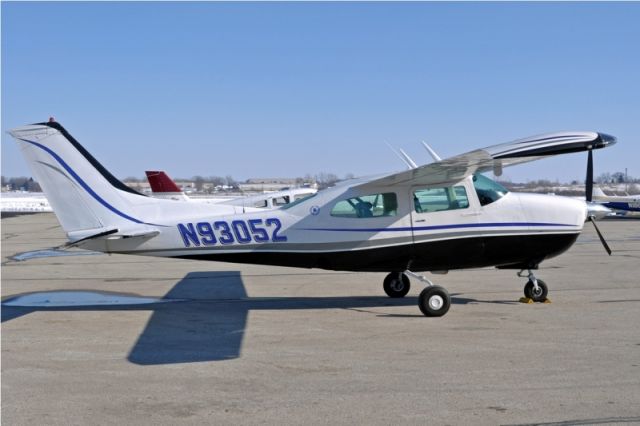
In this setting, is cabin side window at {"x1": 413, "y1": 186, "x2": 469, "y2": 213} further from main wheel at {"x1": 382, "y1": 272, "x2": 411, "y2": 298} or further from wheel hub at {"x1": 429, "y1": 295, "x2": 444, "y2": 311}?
main wheel at {"x1": 382, "y1": 272, "x2": 411, "y2": 298}

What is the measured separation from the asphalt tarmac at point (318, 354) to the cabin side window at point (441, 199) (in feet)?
5.25

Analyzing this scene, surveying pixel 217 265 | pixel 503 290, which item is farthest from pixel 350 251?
pixel 217 265

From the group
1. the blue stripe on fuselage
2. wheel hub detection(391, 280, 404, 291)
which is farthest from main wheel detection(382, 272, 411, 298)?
the blue stripe on fuselage

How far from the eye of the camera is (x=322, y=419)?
5.75 m

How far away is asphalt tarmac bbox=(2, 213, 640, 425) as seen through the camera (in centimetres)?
602

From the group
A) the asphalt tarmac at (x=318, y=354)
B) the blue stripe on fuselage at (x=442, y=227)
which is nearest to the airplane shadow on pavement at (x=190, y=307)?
the asphalt tarmac at (x=318, y=354)

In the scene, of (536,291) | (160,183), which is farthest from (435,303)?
(160,183)

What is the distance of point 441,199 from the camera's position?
10820 millimetres

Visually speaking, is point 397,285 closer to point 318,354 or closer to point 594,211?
point 594,211

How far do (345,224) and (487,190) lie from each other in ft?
7.42

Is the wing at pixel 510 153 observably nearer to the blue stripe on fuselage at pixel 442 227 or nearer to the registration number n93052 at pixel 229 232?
the blue stripe on fuselage at pixel 442 227

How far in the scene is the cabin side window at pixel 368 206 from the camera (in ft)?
35.3

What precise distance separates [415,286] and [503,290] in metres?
1.63

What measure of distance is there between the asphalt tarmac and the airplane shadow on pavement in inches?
1.6
